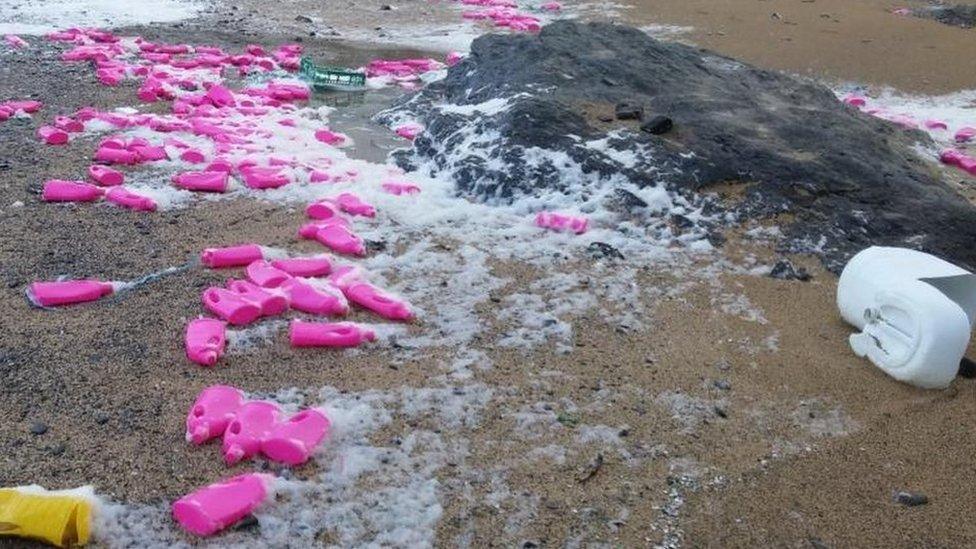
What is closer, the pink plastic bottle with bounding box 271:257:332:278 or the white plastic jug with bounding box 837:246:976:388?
the white plastic jug with bounding box 837:246:976:388

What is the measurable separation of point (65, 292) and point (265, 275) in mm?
908

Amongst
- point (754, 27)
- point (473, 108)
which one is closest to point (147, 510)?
point (473, 108)

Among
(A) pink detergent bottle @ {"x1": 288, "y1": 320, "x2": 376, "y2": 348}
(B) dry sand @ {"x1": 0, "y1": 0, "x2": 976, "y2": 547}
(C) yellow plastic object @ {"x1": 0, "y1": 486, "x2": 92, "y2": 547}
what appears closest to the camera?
(C) yellow plastic object @ {"x1": 0, "y1": 486, "x2": 92, "y2": 547}

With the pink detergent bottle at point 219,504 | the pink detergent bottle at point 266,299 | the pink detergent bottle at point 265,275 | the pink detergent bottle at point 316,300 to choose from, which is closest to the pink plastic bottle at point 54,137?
the pink detergent bottle at point 265,275

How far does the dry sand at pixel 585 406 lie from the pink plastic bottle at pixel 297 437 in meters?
0.09

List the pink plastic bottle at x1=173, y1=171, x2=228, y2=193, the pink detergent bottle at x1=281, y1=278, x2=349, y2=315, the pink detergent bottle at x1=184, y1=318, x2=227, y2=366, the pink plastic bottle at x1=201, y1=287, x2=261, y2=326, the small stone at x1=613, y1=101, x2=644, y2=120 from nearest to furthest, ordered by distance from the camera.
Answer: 1. the pink detergent bottle at x1=184, y1=318, x2=227, y2=366
2. the pink plastic bottle at x1=201, y1=287, x2=261, y2=326
3. the pink detergent bottle at x1=281, y1=278, x2=349, y2=315
4. the pink plastic bottle at x1=173, y1=171, x2=228, y2=193
5. the small stone at x1=613, y1=101, x2=644, y2=120

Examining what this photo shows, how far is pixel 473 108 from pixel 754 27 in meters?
7.99

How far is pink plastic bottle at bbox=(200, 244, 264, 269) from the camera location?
14.9ft

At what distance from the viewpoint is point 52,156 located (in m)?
6.19

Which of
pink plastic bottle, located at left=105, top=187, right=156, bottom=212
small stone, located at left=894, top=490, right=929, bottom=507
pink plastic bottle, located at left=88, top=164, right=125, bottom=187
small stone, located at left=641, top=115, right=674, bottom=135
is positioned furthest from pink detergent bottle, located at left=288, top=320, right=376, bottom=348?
small stone, located at left=641, top=115, right=674, bottom=135

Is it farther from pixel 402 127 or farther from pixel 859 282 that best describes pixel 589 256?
pixel 402 127

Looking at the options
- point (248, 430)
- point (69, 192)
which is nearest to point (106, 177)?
point (69, 192)

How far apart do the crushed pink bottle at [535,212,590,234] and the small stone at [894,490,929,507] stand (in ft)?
8.30

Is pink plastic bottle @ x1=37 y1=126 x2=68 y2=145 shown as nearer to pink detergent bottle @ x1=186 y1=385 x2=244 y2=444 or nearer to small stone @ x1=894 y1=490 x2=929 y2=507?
pink detergent bottle @ x1=186 y1=385 x2=244 y2=444
